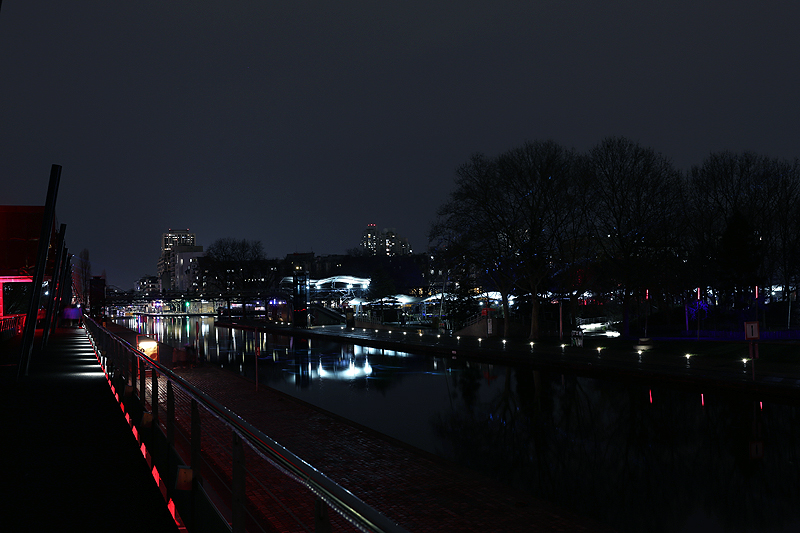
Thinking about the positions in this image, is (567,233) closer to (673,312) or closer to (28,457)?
(673,312)

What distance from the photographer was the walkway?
205 inches

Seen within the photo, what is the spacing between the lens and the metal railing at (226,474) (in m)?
2.82

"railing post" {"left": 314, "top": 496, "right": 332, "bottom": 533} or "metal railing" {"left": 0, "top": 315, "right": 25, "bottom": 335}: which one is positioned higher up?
"railing post" {"left": 314, "top": 496, "right": 332, "bottom": 533}

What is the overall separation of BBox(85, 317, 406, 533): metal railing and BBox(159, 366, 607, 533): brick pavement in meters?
A: 0.05

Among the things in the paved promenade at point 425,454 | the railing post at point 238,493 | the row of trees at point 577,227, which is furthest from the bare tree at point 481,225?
the railing post at point 238,493

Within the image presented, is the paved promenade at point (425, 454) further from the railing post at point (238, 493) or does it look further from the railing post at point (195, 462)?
the railing post at point (238, 493)

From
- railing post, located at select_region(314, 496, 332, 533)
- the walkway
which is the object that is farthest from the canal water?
railing post, located at select_region(314, 496, 332, 533)

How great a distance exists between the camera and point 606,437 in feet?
43.3

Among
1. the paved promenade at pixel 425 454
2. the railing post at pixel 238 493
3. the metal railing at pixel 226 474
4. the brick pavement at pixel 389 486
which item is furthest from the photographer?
the paved promenade at pixel 425 454

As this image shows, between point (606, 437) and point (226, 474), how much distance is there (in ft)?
28.0

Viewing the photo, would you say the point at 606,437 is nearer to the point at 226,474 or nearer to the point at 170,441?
the point at 226,474

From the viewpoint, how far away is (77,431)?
814 centimetres

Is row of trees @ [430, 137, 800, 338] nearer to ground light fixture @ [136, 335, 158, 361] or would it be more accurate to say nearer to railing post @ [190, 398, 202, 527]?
ground light fixture @ [136, 335, 158, 361]

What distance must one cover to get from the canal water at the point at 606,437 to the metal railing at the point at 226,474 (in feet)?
13.7
